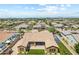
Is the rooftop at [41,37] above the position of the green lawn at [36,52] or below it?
above

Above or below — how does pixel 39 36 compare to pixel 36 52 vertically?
above

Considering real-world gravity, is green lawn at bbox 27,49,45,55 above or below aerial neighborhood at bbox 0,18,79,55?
below

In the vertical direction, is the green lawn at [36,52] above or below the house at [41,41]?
below

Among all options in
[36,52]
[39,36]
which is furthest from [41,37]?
[36,52]

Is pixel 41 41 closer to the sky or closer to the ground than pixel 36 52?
closer to the sky

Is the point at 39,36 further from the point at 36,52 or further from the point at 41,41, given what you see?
the point at 36,52

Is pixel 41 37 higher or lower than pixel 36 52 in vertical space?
higher

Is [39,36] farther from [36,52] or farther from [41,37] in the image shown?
[36,52]
